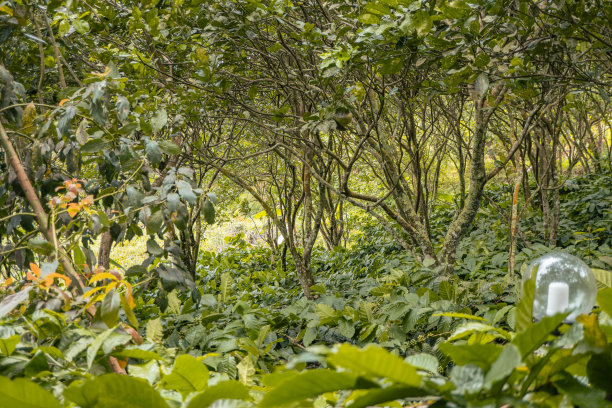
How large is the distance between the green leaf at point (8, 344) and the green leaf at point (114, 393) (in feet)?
1.37

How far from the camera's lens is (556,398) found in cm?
62

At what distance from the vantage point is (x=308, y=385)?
557 millimetres

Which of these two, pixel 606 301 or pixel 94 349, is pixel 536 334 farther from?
pixel 94 349

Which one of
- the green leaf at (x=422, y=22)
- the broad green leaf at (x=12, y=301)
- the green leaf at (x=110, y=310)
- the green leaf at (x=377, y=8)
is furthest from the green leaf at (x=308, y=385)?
the green leaf at (x=377, y=8)

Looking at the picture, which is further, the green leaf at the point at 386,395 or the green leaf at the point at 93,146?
the green leaf at the point at 93,146

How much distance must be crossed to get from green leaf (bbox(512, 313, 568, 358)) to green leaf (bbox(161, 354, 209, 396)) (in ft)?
1.80

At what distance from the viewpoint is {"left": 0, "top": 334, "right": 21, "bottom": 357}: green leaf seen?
3.08 ft

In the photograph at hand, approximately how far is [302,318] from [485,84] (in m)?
1.68

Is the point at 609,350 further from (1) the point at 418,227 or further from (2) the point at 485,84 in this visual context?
(1) the point at 418,227

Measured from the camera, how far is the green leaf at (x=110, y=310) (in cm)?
120

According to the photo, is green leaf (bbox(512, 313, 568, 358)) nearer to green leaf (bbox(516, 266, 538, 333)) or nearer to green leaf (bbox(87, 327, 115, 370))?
green leaf (bbox(516, 266, 538, 333))

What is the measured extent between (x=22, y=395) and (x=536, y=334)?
70 centimetres

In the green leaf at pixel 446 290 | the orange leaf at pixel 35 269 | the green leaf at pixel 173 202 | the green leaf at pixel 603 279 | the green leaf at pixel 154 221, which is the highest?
the green leaf at pixel 173 202

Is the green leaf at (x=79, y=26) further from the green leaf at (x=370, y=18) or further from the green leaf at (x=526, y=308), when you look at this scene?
the green leaf at (x=526, y=308)
